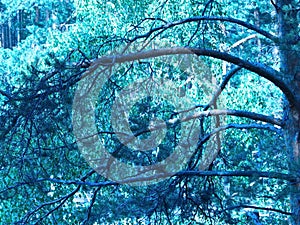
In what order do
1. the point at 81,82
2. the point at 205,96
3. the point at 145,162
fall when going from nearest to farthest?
the point at 81,82 < the point at 145,162 < the point at 205,96

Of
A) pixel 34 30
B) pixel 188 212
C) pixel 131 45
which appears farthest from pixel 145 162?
pixel 34 30

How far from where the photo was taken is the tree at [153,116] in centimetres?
374

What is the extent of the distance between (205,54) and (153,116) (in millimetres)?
1707

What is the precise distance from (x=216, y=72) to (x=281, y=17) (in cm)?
352

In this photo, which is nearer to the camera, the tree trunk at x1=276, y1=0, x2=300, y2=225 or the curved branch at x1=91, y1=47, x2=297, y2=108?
the curved branch at x1=91, y1=47, x2=297, y2=108

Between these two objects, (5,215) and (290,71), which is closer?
(290,71)

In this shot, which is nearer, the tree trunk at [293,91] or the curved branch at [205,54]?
the curved branch at [205,54]

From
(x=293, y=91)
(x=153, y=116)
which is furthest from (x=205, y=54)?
(x=153, y=116)

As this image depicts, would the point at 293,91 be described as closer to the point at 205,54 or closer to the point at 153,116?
the point at 205,54

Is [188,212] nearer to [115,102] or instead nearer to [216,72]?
[115,102]

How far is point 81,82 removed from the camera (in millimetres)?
3842

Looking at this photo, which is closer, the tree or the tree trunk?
the tree

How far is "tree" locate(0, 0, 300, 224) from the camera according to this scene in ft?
12.3

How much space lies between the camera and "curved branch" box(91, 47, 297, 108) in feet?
12.2
